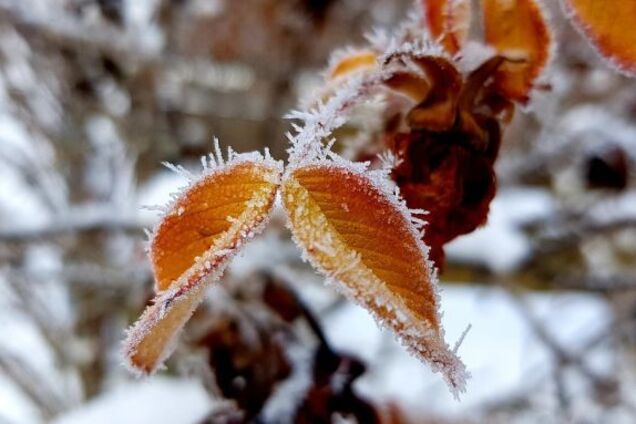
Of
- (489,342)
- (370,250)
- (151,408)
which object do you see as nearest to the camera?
(370,250)

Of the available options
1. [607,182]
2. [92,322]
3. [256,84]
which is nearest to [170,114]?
[256,84]

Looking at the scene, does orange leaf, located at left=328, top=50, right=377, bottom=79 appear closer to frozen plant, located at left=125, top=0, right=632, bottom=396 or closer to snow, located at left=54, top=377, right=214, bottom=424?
frozen plant, located at left=125, top=0, right=632, bottom=396

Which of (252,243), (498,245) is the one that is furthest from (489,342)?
(252,243)

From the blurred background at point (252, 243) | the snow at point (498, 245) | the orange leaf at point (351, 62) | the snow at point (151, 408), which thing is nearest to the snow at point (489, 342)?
the blurred background at point (252, 243)

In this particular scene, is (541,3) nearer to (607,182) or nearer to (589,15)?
(589,15)

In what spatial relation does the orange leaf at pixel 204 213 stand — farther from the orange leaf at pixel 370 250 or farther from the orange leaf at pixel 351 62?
the orange leaf at pixel 351 62

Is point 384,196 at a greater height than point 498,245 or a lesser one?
lesser

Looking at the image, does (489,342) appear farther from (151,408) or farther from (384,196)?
(384,196)

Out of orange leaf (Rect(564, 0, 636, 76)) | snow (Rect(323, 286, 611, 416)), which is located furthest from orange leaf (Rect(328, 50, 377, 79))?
snow (Rect(323, 286, 611, 416))

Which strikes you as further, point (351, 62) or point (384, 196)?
point (351, 62)
